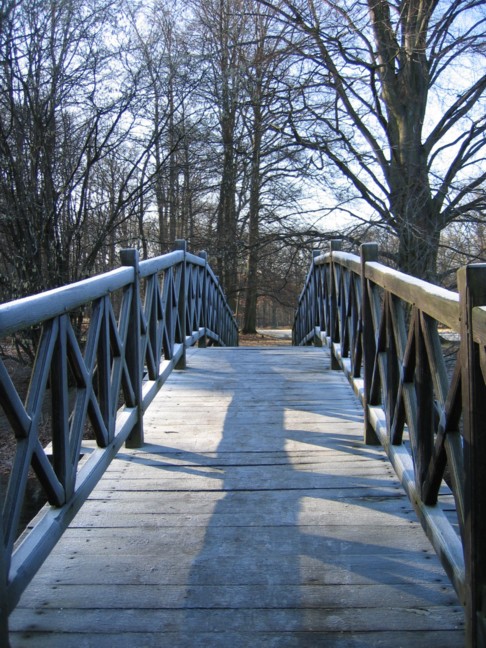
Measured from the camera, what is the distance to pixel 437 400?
2.76 meters

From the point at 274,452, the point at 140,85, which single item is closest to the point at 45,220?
the point at 140,85

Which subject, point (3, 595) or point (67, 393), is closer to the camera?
point (3, 595)

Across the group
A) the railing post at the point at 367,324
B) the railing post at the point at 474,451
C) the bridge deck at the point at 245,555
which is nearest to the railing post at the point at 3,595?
the bridge deck at the point at 245,555

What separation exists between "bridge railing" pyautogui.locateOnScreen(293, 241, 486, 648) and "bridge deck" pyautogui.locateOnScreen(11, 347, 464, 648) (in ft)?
0.79

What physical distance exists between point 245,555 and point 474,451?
1.27m

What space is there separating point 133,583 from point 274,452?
1.55 m

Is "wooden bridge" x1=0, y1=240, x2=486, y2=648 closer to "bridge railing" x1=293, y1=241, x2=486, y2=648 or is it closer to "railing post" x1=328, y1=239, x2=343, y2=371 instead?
"bridge railing" x1=293, y1=241, x2=486, y2=648

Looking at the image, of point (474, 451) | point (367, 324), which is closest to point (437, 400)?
point (367, 324)

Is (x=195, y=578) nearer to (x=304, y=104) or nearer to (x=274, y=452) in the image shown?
(x=274, y=452)

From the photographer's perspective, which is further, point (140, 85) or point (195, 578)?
point (140, 85)

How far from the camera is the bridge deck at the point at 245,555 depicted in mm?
2094

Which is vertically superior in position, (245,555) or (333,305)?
(333,305)

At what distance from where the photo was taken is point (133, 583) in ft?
7.83

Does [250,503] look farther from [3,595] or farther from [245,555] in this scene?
[3,595]
